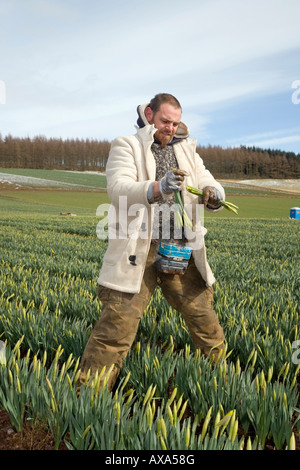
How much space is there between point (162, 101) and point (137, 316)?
1.43 metres

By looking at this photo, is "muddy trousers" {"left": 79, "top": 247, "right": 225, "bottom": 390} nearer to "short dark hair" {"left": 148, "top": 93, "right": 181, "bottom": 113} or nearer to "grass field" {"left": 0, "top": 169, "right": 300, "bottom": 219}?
"short dark hair" {"left": 148, "top": 93, "right": 181, "bottom": 113}

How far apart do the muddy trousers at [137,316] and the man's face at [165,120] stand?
81cm

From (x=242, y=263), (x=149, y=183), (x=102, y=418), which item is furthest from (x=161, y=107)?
(x=242, y=263)

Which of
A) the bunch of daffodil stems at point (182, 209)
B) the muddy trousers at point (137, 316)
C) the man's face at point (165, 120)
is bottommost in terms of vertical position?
the muddy trousers at point (137, 316)

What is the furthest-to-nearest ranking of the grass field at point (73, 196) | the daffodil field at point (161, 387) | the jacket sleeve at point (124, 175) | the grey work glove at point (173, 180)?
the grass field at point (73, 196) → the jacket sleeve at point (124, 175) → the grey work glove at point (173, 180) → the daffodil field at point (161, 387)

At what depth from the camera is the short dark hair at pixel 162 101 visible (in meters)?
2.68

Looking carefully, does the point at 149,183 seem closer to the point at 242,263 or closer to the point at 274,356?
the point at 274,356

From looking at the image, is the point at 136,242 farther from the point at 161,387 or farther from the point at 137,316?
the point at 161,387

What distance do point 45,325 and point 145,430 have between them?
1.84 metres

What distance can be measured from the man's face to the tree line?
8393cm

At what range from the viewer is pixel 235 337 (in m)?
3.23

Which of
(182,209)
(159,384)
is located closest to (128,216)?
(182,209)

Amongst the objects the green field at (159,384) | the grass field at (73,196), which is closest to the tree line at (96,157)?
the grass field at (73,196)

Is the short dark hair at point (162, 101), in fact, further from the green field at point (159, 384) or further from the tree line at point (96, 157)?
the tree line at point (96, 157)
